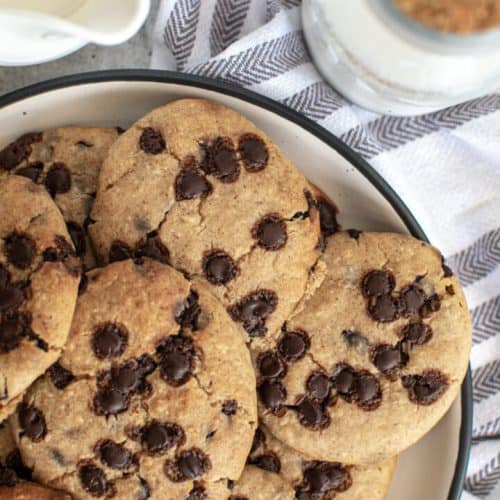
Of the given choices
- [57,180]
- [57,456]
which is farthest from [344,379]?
[57,180]

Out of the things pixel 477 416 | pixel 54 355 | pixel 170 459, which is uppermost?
pixel 54 355

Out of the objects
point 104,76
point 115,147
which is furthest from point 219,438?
point 104,76

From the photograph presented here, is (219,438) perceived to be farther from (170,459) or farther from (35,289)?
(35,289)

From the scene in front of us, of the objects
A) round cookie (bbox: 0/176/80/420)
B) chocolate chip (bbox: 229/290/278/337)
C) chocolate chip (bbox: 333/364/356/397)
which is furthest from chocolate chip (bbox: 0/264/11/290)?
chocolate chip (bbox: 333/364/356/397)

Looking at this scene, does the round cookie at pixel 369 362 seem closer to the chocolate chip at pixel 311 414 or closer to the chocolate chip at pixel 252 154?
the chocolate chip at pixel 311 414

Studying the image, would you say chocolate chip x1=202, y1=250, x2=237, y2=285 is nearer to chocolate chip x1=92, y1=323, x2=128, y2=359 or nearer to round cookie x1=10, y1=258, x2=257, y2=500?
round cookie x1=10, y1=258, x2=257, y2=500

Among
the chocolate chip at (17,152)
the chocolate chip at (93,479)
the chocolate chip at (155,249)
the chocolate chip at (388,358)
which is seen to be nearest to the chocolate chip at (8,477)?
the chocolate chip at (93,479)

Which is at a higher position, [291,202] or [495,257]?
[291,202]
